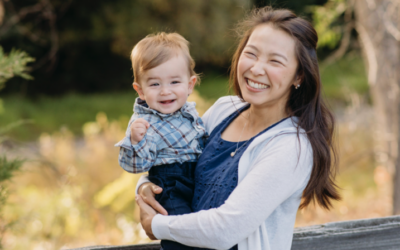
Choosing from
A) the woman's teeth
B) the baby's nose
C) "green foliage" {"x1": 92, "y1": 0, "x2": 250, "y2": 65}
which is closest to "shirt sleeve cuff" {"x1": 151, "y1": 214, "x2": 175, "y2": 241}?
the baby's nose

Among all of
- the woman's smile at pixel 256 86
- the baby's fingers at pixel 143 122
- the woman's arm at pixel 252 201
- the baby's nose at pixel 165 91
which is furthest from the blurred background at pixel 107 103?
the baby's fingers at pixel 143 122

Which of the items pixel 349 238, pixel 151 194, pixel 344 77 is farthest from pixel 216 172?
pixel 344 77

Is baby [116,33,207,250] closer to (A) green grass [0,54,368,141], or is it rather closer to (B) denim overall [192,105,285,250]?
(B) denim overall [192,105,285,250]

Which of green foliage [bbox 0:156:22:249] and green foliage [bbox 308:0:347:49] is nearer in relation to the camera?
green foliage [bbox 0:156:22:249]

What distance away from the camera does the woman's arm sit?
4.12 ft

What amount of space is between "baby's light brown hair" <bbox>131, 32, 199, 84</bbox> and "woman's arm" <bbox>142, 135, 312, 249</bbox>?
0.55 meters

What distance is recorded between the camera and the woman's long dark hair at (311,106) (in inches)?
54.0

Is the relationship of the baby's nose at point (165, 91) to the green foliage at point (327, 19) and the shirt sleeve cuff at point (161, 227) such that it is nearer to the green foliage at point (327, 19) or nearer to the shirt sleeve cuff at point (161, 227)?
the shirt sleeve cuff at point (161, 227)

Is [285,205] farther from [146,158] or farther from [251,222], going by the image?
[146,158]

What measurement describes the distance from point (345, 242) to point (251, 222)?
511 millimetres

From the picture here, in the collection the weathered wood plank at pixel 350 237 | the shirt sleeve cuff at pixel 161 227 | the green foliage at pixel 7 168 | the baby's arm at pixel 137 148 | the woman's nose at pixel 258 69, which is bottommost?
the weathered wood plank at pixel 350 237

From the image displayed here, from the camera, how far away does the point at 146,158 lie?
4.85 ft

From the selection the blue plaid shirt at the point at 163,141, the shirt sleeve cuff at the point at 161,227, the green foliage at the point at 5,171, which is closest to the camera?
the shirt sleeve cuff at the point at 161,227

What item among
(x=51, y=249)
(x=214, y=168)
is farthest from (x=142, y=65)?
(x=51, y=249)
